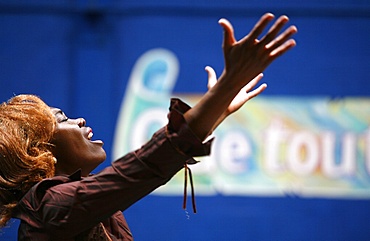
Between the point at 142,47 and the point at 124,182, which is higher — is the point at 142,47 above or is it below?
above

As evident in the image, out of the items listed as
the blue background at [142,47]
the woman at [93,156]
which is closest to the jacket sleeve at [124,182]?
the woman at [93,156]

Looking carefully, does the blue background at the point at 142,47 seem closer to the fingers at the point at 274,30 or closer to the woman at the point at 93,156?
the woman at the point at 93,156

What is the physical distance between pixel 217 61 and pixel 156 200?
2.39 feet

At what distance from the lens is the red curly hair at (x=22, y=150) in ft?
4.27

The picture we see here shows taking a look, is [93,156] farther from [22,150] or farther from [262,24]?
[262,24]

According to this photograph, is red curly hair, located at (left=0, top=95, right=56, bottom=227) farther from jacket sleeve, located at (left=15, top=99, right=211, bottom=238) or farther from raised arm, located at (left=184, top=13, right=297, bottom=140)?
raised arm, located at (left=184, top=13, right=297, bottom=140)

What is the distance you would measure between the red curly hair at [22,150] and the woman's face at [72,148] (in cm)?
3

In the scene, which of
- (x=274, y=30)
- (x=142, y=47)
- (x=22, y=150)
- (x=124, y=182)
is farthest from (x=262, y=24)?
(x=142, y=47)

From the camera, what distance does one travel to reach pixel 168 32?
314 centimetres

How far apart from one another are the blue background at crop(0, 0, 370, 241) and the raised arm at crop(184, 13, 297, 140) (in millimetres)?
2068

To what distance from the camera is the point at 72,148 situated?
1426mm

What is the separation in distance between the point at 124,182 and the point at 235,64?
0.27 m

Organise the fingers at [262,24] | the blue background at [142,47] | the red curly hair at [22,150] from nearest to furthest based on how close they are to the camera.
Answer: the fingers at [262,24]
the red curly hair at [22,150]
the blue background at [142,47]

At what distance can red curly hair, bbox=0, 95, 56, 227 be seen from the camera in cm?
130
